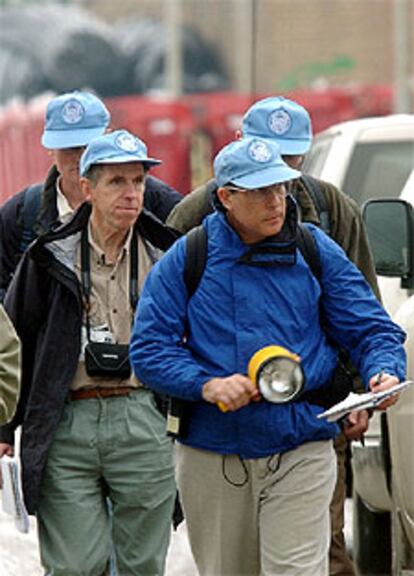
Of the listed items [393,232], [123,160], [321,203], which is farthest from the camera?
[393,232]

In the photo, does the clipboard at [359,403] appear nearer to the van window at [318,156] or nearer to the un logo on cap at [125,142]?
the un logo on cap at [125,142]

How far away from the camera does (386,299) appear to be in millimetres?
10273

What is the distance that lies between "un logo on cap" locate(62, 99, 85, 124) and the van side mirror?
1.36 m

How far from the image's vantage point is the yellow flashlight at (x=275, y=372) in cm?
645

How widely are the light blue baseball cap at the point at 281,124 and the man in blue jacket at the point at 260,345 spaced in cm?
106

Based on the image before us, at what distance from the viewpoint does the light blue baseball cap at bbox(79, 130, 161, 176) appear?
288 inches

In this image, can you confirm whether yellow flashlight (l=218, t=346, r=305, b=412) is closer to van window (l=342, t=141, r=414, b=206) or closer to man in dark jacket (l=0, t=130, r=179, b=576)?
man in dark jacket (l=0, t=130, r=179, b=576)

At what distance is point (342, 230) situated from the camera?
8008 millimetres

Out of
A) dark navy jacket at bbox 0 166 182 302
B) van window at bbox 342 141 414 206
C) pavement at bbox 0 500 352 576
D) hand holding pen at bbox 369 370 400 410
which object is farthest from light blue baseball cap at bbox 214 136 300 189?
van window at bbox 342 141 414 206

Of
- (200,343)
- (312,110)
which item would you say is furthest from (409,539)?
(312,110)

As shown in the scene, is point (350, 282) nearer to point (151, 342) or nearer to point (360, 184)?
point (151, 342)

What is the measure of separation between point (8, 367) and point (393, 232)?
9.97 ft

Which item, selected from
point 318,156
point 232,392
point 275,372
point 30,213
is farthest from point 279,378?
point 318,156

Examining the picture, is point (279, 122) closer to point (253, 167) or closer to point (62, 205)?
point (62, 205)
